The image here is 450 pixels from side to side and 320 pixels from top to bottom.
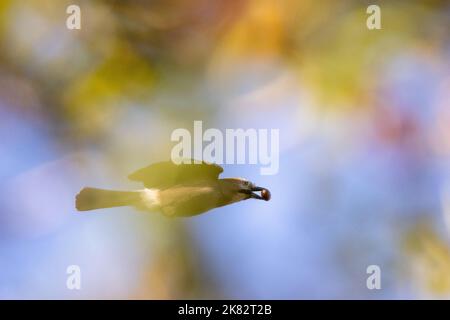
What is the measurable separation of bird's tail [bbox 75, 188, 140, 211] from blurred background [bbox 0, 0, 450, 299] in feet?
0.09

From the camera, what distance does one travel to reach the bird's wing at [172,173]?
5.36ft

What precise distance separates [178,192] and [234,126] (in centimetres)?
27

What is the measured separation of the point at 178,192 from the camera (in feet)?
5.47

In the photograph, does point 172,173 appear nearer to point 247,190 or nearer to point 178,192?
point 178,192

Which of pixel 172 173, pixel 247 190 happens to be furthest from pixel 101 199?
pixel 247 190

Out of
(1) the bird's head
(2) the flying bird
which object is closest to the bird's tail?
(2) the flying bird

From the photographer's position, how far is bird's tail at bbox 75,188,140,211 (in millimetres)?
1615

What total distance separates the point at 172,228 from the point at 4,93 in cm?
65

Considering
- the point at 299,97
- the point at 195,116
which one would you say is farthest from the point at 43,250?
the point at 299,97

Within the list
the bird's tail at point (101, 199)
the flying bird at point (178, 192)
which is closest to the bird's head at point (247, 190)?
the flying bird at point (178, 192)

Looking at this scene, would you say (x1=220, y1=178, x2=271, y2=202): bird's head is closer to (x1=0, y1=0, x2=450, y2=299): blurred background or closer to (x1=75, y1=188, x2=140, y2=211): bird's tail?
(x1=0, y1=0, x2=450, y2=299): blurred background

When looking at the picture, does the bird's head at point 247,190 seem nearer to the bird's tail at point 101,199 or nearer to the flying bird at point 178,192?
the flying bird at point 178,192

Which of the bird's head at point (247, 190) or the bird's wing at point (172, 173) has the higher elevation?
the bird's wing at point (172, 173)
